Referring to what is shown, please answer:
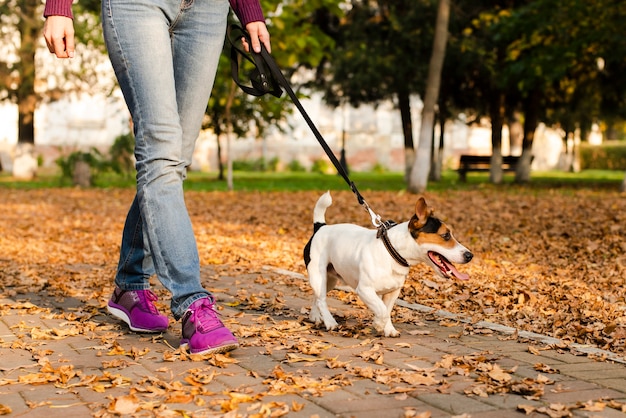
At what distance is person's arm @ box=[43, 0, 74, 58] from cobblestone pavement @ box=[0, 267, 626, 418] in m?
1.42

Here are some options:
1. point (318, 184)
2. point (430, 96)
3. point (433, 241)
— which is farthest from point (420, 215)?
point (318, 184)

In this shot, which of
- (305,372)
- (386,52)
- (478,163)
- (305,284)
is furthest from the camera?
(478,163)

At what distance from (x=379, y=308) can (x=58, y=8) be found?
2.13 meters

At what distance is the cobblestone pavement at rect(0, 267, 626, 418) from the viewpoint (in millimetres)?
3520

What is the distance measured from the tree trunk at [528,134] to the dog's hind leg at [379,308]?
79.4ft

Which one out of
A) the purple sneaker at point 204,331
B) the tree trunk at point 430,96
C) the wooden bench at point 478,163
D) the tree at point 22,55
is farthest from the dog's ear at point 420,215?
the wooden bench at point 478,163

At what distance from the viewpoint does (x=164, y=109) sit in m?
4.32

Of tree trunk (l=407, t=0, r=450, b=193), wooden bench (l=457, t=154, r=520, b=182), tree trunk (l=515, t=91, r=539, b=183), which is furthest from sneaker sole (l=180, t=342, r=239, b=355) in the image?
wooden bench (l=457, t=154, r=520, b=182)

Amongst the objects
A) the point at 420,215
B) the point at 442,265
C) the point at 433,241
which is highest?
the point at 420,215

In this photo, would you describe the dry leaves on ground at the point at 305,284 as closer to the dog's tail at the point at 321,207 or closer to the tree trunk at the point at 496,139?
the dog's tail at the point at 321,207

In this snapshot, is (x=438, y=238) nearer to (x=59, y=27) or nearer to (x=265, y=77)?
(x=265, y=77)

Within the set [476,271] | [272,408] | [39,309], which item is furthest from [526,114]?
[272,408]

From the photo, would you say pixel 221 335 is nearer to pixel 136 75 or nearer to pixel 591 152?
pixel 136 75

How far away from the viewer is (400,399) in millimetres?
3602
